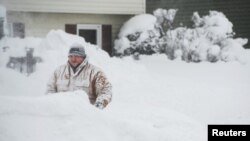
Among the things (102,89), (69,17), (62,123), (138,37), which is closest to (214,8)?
(138,37)

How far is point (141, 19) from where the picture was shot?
5.14 m

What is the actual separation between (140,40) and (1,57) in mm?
1443

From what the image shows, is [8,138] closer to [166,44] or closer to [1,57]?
[1,57]

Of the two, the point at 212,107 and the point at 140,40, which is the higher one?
the point at 140,40

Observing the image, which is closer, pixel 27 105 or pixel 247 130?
pixel 27 105

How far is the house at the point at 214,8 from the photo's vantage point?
5035 mm

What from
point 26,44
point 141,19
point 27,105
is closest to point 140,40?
point 141,19

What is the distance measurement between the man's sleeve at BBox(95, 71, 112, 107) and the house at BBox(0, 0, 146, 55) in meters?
0.59

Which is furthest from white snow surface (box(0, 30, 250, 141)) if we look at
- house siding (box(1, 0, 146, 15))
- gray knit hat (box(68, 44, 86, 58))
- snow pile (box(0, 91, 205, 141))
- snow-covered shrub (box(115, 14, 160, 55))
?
gray knit hat (box(68, 44, 86, 58))

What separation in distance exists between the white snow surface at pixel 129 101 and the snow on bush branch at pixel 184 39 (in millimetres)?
95

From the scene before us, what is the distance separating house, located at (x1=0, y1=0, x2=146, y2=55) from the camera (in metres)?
4.41

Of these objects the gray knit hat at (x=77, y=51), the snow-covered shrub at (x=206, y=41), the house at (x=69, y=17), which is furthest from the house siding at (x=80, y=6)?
the gray knit hat at (x=77, y=51)

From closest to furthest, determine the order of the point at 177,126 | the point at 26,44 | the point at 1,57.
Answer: the point at 177,126, the point at 1,57, the point at 26,44

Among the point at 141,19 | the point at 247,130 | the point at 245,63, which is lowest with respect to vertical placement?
the point at 247,130
